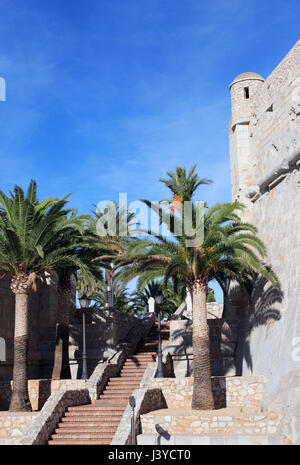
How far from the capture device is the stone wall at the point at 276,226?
14000 mm

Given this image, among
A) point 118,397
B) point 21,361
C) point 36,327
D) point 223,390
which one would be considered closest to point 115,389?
point 118,397

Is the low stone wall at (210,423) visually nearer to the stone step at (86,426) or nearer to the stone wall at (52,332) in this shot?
the stone step at (86,426)

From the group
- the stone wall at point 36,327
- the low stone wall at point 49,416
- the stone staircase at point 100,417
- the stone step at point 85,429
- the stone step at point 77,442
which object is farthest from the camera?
the stone wall at point 36,327

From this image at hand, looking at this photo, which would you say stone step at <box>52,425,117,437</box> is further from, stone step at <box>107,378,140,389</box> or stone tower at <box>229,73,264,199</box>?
stone tower at <box>229,73,264,199</box>

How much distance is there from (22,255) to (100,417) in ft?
17.7

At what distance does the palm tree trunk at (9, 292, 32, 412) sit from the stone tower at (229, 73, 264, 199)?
10347 mm

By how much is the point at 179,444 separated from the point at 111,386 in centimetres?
517

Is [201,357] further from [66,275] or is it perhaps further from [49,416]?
[66,275]

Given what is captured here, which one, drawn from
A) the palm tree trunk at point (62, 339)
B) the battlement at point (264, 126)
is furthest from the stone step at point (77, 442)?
the battlement at point (264, 126)

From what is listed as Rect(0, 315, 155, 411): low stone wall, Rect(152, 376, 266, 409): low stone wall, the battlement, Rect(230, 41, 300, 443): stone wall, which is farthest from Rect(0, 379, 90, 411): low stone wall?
the battlement

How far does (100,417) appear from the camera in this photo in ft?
47.2

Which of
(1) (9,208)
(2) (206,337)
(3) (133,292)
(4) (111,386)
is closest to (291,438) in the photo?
(2) (206,337)

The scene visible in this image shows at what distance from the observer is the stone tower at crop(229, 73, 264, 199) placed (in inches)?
854

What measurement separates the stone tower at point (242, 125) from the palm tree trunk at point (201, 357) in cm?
753
